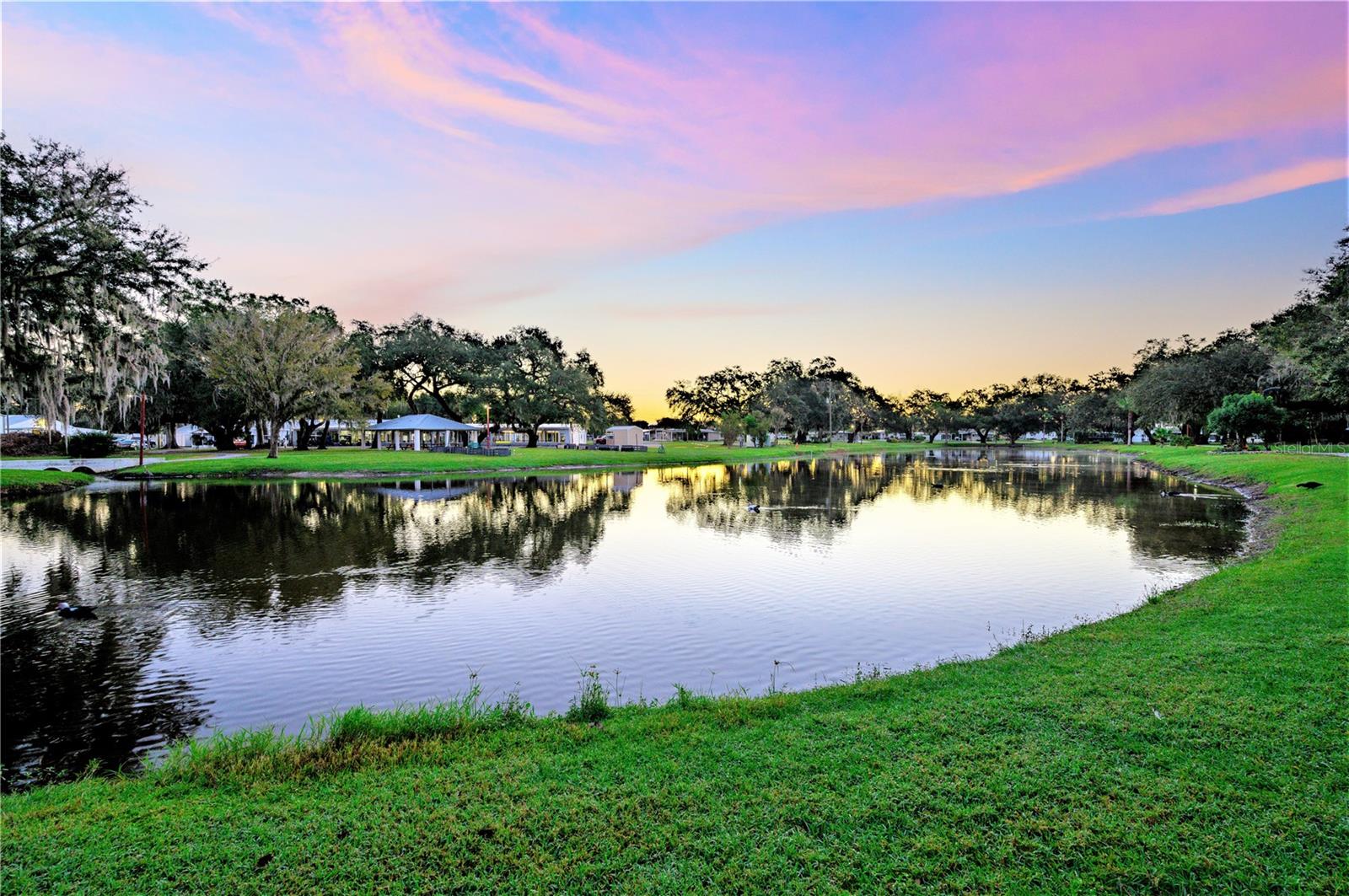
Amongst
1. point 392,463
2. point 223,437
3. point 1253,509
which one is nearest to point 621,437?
point 392,463

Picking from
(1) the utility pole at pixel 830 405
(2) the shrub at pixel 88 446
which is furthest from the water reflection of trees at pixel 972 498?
(1) the utility pole at pixel 830 405

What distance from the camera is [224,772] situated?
205 inches

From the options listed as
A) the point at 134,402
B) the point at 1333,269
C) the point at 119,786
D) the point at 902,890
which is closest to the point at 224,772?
the point at 119,786

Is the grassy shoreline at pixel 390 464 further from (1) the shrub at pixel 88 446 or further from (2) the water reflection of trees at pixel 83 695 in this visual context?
(2) the water reflection of trees at pixel 83 695

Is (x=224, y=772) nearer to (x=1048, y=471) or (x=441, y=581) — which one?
(x=441, y=581)

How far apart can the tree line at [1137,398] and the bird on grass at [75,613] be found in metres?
34.3

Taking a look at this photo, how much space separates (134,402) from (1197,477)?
75.6 m

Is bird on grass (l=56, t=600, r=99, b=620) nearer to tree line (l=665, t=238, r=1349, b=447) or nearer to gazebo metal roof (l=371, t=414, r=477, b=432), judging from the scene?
tree line (l=665, t=238, r=1349, b=447)

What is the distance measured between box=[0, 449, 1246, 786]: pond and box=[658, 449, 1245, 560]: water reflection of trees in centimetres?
28

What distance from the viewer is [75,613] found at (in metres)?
10.8

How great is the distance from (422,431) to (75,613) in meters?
60.4

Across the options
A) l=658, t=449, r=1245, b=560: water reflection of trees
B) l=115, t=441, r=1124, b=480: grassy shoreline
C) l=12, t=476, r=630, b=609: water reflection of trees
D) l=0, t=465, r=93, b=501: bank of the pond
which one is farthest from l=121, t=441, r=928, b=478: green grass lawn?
l=658, t=449, r=1245, b=560: water reflection of trees

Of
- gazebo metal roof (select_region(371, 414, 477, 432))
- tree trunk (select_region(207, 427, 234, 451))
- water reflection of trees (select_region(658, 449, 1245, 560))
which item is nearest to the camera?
water reflection of trees (select_region(658, 449, 1245, 560))

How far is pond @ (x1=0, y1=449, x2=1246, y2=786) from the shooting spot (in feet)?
26.2
